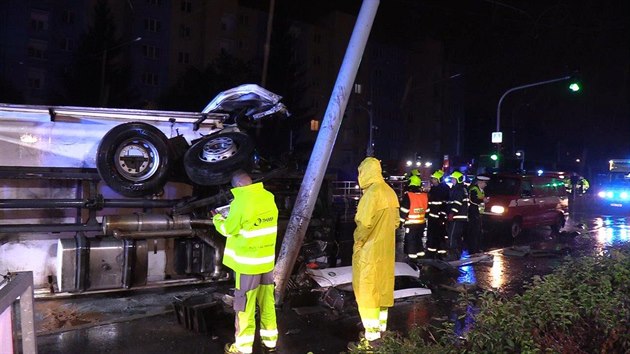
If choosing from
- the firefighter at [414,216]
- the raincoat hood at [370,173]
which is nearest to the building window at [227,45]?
the firefighter at [414,216]

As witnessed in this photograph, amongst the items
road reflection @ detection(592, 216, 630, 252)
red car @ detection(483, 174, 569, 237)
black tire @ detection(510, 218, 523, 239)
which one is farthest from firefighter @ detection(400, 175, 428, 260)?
black tire @ detection(510, 218, 523, 239)

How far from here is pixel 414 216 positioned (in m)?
8.88

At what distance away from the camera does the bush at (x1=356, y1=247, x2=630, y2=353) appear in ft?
10.5

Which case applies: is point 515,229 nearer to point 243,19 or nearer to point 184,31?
point 184,31

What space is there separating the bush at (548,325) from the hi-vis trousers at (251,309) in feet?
5.33

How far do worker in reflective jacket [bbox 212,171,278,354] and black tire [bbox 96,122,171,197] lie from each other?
188cm

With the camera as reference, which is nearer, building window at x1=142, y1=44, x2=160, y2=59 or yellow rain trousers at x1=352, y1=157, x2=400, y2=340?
yellow rain trousers at x1=352, y1=157, x2=400, y2=340

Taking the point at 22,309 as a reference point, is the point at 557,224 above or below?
below

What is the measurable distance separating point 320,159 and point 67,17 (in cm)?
4370

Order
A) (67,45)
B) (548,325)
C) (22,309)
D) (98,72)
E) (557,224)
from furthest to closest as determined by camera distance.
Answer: (67,45) → (98,72) → (557,224) → (548,325) → (22,309)

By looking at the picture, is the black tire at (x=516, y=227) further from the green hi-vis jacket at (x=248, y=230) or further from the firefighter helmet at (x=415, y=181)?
the green hi-vis jacket at (x=248, y=230)

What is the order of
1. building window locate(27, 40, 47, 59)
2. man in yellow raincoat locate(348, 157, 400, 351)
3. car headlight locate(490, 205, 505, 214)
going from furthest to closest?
1. building window locate(27, 40, 47, 59)
2. car headlight locate(490, 205, 505, 214)
3. man in yellow raincoat locate(348, 157, 400, 351)

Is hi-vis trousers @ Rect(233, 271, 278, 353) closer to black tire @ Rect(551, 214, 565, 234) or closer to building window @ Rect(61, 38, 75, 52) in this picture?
black tire @ Rect(551, 214, 565, 234)

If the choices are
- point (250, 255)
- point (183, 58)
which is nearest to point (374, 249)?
point (250, 255)
